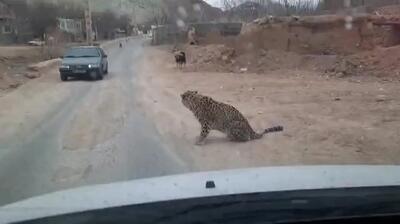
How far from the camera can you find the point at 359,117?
14117mm

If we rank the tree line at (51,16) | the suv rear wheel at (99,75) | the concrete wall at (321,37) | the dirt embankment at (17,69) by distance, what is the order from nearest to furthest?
the dirt embankment at (17,69) → the suv rear wheel at (99,75) → the concrete wall at (321,37) → the tree line at (51,16)

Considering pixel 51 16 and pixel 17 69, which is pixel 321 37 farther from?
pixel 51 16

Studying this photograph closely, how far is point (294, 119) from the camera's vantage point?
14.3m

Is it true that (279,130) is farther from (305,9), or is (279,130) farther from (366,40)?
(305,9)

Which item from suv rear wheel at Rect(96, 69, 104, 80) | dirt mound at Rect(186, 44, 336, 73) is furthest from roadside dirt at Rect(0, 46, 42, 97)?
dirt mound at Rect(186, 44, 336, 73)

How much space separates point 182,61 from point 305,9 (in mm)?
22410

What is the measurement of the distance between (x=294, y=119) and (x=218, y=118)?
3.48m

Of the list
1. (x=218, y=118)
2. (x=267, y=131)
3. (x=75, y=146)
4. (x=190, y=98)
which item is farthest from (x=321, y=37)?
(x=75, y=146)

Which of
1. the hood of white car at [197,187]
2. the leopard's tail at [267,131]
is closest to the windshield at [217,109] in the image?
the leopard's tail at [267,131]

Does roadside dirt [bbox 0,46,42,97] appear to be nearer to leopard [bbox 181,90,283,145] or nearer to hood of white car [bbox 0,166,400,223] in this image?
leopard [bbox 181,90,283,145]

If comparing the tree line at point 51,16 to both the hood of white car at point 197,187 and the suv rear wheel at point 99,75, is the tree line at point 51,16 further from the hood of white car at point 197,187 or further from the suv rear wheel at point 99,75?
the hood of white car at point 197,187

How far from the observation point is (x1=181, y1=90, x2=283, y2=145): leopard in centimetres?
1116

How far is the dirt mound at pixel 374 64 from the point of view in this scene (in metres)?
25.0

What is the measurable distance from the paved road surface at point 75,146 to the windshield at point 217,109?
0.03 meters
